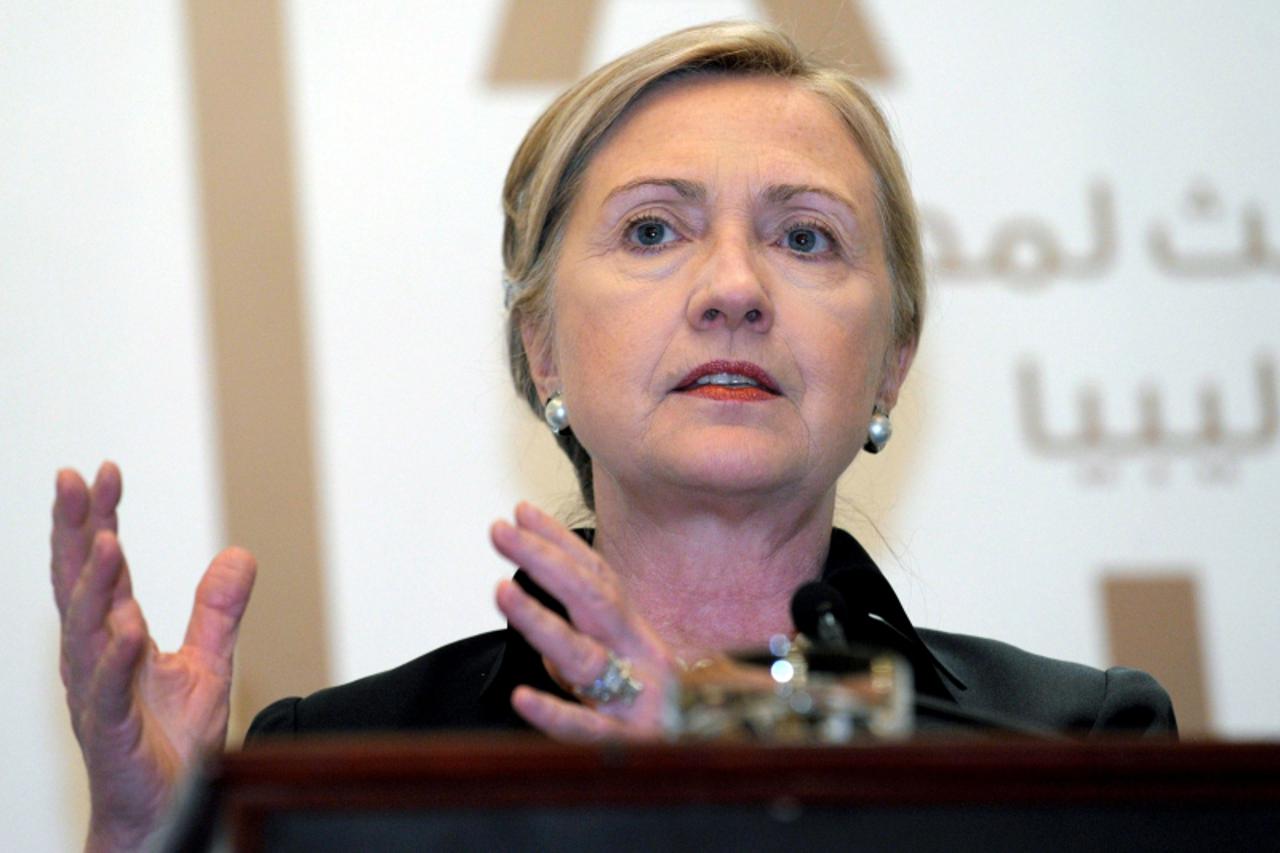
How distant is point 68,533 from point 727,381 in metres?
0.75

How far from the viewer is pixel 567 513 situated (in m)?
2.50

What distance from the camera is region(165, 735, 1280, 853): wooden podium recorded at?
0.94 m

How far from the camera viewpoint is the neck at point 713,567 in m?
2.06

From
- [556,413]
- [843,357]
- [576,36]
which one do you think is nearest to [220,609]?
[556,413]

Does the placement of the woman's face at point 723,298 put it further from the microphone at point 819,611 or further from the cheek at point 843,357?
the microphone at point 819,611

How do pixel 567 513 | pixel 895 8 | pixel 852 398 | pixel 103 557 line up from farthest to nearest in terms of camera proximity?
pixel 895 8, pixel 567 513, pixel 852 398, pixel 103 557

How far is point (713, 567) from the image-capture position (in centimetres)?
208

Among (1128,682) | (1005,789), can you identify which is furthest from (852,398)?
(1005,789)

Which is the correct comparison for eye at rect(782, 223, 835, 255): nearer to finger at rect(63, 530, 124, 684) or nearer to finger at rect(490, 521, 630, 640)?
finger at rect(490, 521, 630, 640)

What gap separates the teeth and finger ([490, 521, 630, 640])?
21.7 inches

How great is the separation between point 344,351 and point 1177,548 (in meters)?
1.40

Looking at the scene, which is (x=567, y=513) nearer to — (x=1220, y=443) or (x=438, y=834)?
(x=1220, y=443)

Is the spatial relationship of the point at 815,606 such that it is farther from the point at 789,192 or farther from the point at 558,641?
the point at 789,192

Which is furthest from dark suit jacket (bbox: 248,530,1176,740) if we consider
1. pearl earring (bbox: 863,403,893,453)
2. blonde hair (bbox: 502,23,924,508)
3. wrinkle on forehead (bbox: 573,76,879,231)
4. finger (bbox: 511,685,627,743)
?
finger (bbox: 511,685,627,743)
